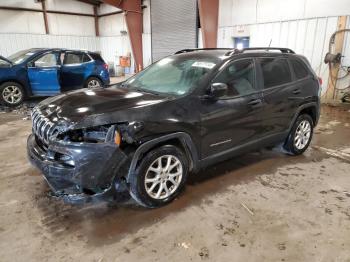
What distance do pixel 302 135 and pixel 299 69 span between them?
951 millimetres

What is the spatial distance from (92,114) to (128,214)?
100 cm

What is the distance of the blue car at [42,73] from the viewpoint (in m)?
7.15

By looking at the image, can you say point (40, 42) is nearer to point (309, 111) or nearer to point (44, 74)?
point (44, 74)

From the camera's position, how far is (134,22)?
1392 centimetres

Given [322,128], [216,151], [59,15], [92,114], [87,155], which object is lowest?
[322,128]

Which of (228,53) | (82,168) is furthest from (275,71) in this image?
(82,168)

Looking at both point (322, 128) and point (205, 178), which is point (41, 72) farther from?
point (322, 128)

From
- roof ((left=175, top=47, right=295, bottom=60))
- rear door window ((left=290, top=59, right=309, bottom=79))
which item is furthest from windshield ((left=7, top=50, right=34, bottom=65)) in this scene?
rear door window ((left=290, top=59, right=309, bottom=79))

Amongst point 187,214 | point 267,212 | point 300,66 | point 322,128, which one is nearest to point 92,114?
point 187,214

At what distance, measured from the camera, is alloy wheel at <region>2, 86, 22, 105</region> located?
23.5 ft

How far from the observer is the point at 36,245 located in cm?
228

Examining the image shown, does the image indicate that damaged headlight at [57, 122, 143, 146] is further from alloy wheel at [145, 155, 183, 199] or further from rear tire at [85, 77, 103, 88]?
rear tire at [85, 77, 103, 88]

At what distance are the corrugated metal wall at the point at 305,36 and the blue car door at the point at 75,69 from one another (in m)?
5.34

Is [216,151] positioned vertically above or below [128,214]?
above
